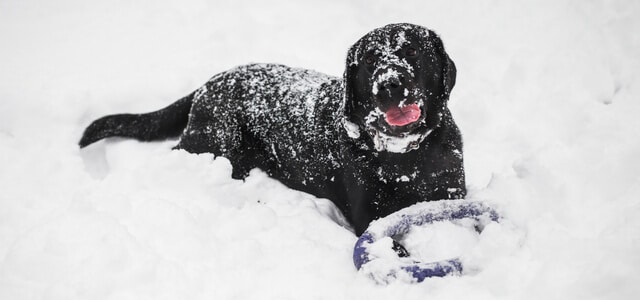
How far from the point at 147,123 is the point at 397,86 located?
2218 millimetres

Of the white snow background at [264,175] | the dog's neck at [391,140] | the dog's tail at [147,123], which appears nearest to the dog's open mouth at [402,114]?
the dog's neck at [391,140]

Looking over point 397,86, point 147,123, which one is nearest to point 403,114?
point 397,86

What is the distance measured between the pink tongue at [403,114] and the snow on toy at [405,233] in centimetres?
44

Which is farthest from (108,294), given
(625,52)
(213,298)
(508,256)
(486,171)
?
(625,52)

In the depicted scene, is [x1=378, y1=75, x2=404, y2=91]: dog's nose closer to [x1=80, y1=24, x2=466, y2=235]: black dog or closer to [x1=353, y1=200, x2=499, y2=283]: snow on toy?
[x1=80, y1=24, x2=466, y2=235]: black dog

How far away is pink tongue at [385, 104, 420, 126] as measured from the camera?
2744 millimetres

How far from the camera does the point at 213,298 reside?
7.51 ft

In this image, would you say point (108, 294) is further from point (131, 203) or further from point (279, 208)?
point (279, 208)

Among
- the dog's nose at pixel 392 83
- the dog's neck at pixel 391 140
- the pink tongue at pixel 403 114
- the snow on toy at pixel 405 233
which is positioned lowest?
the snow on toy at pixel 405 233

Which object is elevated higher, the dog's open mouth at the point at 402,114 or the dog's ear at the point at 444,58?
the dog's ear at the point at 444,58

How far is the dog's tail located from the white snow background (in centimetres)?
10

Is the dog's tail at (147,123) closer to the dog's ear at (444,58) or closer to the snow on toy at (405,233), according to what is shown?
the dog's ear at (444,58)

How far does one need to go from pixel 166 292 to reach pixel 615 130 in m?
2.79

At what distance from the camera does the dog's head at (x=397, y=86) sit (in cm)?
275
